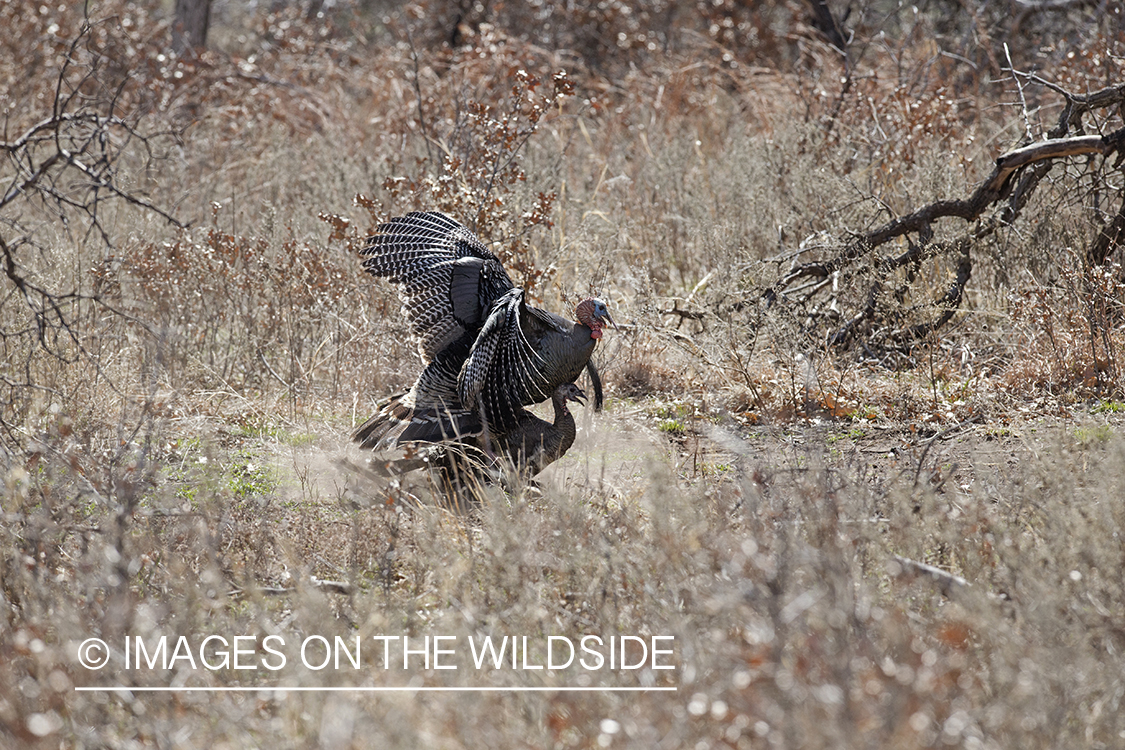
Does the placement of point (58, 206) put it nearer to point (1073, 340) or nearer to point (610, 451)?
point (610, 451)

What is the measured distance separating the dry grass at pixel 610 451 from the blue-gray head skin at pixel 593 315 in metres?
0.71

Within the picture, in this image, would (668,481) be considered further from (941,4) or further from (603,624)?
(941,4)

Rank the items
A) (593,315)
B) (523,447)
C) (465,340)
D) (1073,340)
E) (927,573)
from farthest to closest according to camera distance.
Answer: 1. (1073,340)
2. (465,340)
3. (523,447)
4. (593,315)
5. (927,573)

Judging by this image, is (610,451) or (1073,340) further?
(1073,340)

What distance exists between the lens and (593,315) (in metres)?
4.67

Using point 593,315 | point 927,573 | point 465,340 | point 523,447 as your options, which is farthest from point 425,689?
point 465,340

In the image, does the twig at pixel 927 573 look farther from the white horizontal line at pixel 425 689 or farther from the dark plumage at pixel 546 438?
the dark plumage at pixel 546 438

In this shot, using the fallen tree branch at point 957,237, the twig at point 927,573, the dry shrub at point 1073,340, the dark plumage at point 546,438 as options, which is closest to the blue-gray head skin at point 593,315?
the dark plumage at point 546,438

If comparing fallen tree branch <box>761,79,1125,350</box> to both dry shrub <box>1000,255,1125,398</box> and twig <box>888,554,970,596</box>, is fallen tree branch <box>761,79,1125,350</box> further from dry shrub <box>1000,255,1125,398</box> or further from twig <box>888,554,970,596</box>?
twig <box>888,554,970,596</box>

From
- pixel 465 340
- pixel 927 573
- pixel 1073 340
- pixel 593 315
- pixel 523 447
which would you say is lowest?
pixel 927 573

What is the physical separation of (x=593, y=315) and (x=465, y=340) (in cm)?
80

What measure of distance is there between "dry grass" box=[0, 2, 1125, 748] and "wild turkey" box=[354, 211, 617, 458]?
0.40 m

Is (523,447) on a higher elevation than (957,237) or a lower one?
lower

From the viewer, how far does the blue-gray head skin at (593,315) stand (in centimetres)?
463
